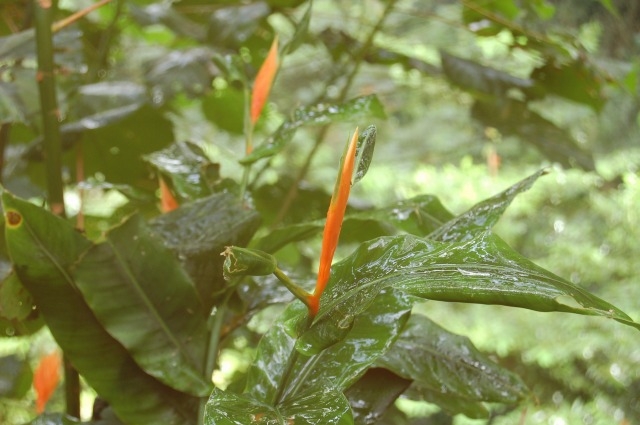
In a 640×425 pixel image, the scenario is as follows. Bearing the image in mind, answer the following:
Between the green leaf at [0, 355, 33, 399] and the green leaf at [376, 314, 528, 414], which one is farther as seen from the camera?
the green leaf at [0, 355, 33, 399]

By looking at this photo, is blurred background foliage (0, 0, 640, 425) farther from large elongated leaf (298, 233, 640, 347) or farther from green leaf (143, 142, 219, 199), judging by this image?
large elongated leaf (298, 233, 640, 347)

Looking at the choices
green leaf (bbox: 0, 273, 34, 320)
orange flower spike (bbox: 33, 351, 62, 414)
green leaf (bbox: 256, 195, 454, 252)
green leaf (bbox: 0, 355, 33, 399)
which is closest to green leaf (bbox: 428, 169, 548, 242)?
green leaf (bbox: 256, 195, 454, 252)

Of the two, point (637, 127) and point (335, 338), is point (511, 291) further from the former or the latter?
point (637, 127)

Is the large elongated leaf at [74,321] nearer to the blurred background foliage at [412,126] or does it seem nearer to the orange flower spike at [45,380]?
the blurred background foliage at [412,126]

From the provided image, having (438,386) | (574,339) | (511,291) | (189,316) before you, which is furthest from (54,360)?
(574,339)

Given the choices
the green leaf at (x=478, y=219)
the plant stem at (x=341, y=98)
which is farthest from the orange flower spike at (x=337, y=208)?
the plant stem at (x=341, y=98)

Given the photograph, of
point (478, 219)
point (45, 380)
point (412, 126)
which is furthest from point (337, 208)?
point (412, 126)
